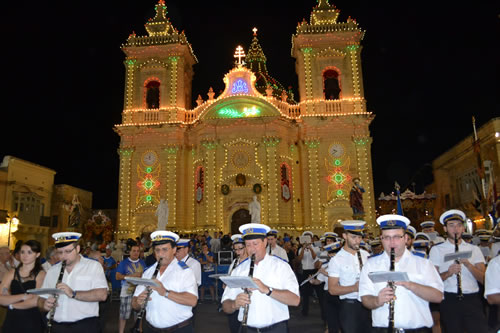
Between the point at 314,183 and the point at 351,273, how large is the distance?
23.4m

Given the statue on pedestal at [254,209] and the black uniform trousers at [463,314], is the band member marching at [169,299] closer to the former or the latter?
the black uniform trousers at [463,314]

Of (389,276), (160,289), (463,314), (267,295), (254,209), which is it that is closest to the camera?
Answer: (389,276)

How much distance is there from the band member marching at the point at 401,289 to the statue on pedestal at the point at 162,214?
2440 cm

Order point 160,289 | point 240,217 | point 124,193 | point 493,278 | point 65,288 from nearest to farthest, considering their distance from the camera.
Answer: point 160,289, point 65,288, point 493,278, point 240,217, point 124,193

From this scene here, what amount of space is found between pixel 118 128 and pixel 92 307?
2787 centimetres

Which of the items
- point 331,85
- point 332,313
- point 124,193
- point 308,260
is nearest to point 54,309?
point 332,313

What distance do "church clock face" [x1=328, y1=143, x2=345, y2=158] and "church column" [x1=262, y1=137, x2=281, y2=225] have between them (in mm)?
4094

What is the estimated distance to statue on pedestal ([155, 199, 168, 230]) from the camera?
2762cm

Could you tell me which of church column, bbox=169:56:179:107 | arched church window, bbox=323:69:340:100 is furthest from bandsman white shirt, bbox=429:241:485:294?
church column, bbox=169:56:179:107

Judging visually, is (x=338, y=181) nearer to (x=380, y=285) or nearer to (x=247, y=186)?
(x=247, y=186)

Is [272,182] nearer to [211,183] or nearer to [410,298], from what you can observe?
[211,183]

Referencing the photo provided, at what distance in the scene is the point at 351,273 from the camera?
628cm

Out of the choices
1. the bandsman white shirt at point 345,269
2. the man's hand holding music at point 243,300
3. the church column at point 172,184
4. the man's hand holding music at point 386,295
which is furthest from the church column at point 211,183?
the man's hand holding music at point 386,295

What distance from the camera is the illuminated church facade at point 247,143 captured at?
96.0 feet
